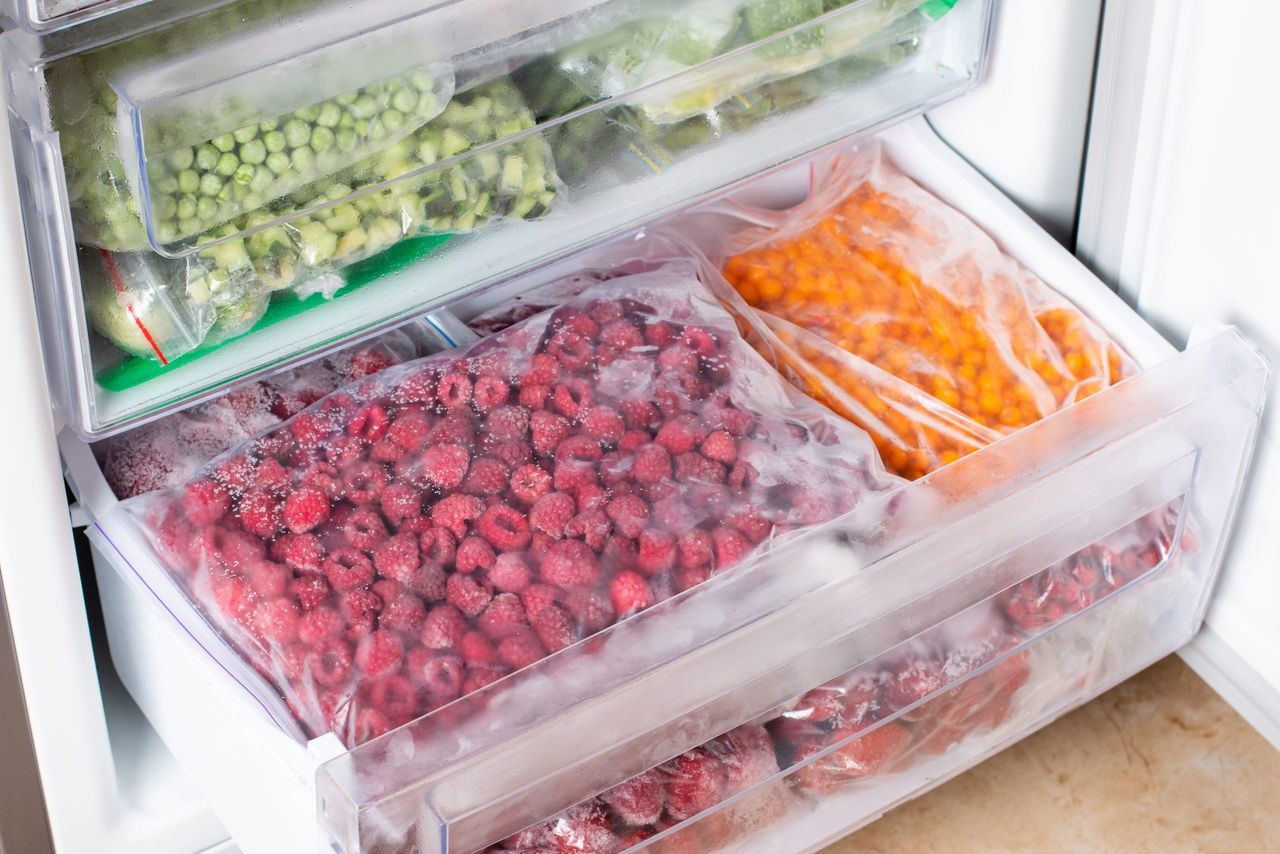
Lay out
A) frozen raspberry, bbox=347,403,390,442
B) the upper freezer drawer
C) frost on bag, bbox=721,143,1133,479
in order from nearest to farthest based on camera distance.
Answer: the upper freezer drawer < frozen raspberry, bbox=347,403,390,442 < frost on bag, bbox=721,143,1133,479

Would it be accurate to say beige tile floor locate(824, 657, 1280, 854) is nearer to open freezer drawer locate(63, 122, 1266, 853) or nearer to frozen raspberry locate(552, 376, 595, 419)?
open freezer drawer locate(63, 122, 1266, 853)

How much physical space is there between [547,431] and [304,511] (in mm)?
192

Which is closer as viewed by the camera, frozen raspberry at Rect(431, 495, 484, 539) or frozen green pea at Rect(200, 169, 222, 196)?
frozen green pea at Rect(200, 169, 222, 196)

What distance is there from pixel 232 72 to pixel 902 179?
70 cm

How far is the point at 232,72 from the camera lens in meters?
0.89

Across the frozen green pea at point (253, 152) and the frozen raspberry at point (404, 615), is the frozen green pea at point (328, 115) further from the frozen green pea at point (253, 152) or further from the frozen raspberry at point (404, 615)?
the frozen raspberry at point (404, 615)

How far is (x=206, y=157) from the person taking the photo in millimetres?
917

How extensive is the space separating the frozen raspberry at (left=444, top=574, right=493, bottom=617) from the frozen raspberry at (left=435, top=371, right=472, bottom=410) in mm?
168

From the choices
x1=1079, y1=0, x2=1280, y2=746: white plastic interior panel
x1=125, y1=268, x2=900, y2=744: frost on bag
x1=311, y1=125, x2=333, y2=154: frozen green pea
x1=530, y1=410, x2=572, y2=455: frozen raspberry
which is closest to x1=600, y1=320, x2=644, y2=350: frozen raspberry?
x1=125, y1=268, x2=900, y2=744: frost on bag

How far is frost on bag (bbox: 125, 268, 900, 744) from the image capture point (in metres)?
0.97

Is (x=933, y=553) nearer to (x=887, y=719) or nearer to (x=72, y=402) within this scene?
(x=887, y=719)

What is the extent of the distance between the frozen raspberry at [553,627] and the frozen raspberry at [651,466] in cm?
13

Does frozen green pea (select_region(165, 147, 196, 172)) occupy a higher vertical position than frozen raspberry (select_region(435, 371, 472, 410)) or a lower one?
higher

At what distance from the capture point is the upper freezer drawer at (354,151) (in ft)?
2.91
